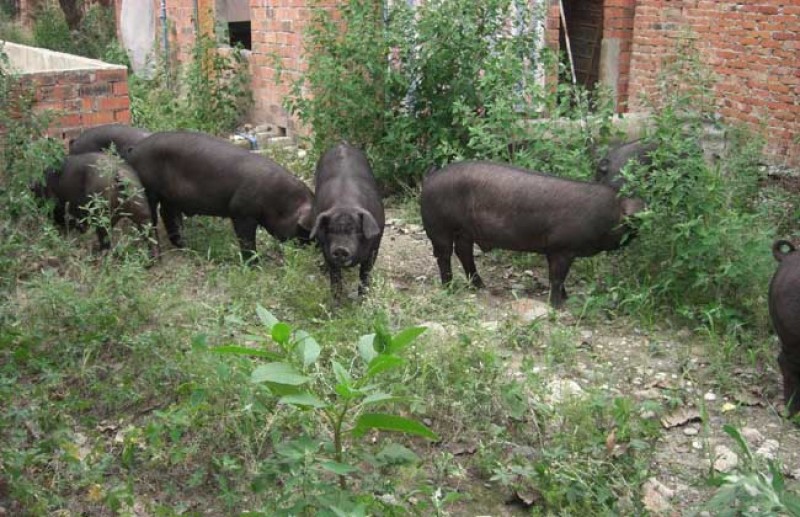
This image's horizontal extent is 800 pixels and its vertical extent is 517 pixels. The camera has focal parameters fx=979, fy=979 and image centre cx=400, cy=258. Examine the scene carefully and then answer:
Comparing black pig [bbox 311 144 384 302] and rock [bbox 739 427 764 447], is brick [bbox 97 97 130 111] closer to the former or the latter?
black pig [bbox 311 144 384 302]

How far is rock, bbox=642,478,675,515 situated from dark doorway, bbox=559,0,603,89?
8.26 metres

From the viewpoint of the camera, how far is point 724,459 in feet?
15.0

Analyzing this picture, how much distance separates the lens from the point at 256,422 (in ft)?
14.8

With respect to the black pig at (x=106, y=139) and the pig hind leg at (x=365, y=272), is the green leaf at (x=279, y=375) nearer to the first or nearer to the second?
the pig hind leg at (x=365, y=272)

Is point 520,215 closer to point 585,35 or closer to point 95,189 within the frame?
point 95,189

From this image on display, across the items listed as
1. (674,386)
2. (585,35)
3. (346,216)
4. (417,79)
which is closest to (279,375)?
(674,386)

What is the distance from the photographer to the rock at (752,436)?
4801mm

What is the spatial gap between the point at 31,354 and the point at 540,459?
8.88 ft

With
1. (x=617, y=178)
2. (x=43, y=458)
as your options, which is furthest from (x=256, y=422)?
(x=617, y=178)

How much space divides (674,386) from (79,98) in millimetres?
5222

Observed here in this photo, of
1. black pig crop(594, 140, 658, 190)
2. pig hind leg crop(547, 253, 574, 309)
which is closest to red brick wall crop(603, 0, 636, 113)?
black pig crop(594, 140, 658, 190)

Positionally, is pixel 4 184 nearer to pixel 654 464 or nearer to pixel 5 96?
pixel 5 96

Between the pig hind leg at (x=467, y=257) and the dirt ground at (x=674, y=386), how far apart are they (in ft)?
0.41

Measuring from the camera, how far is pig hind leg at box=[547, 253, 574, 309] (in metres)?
6.43
